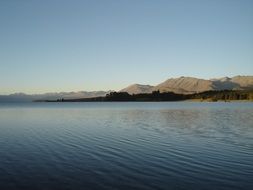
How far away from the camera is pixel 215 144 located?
3756cm

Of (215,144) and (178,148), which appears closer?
(178,148)

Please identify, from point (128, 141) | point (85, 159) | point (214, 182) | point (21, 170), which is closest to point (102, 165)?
point (85, 159)

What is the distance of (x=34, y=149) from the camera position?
34.6 meters

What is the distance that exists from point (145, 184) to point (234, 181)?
5876 mm

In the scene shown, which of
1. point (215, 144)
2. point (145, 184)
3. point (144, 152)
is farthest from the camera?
point (215, 144)

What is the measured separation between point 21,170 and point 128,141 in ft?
59.5

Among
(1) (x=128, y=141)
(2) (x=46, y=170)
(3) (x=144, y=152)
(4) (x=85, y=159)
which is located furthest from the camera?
(1) (x=128, y=141)

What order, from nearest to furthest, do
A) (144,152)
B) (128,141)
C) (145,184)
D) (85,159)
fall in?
(145,184) < (85,159) < (144,152) < (128,141)

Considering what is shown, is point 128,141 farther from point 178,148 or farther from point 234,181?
point 234,181

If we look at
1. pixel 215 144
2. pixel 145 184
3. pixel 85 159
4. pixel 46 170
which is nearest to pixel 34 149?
pixel 85 159

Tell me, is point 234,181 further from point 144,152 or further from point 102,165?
point 144,152

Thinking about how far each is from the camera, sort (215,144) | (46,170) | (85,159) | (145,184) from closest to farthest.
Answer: (145,184) → (46,170) → (85,159) → (215,144)

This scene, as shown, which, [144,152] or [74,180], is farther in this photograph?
[144,152]

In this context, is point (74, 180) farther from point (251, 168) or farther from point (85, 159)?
point (251, 168)
